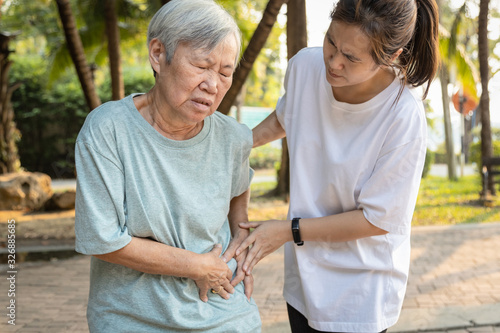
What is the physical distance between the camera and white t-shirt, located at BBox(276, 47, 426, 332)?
186 cm

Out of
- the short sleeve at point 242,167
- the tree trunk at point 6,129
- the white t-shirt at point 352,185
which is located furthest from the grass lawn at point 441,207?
the short sleeve at point 242,167

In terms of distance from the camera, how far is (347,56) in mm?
1748

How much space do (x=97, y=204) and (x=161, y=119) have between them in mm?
358

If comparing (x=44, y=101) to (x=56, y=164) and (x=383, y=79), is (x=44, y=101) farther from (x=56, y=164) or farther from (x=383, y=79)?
(x=383, y=79)

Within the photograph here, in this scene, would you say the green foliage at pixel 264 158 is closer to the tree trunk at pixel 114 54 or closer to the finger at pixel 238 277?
the tree trunk at pixel 114 54

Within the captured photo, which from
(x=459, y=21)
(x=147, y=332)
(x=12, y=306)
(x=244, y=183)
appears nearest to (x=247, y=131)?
(x=244, y=183)

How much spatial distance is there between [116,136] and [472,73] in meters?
13.5

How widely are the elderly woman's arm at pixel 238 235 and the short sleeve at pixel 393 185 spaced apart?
47 cm

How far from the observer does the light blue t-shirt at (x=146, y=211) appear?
1.53 metres

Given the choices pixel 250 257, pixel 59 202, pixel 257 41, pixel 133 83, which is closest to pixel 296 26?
pixel 257 41

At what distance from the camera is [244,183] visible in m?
1.99

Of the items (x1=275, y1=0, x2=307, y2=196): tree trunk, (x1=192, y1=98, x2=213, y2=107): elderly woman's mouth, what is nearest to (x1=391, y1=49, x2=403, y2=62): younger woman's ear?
(x1=192, y1=98, x2=213, y2=107): elderly woman's mouth

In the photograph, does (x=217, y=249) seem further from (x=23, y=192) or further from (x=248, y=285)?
(x=23, y=192)

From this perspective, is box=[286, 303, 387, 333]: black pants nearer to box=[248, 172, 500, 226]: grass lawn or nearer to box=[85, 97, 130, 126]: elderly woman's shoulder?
box=[85, 97, 130, 126]: elderly woman's shoulder
